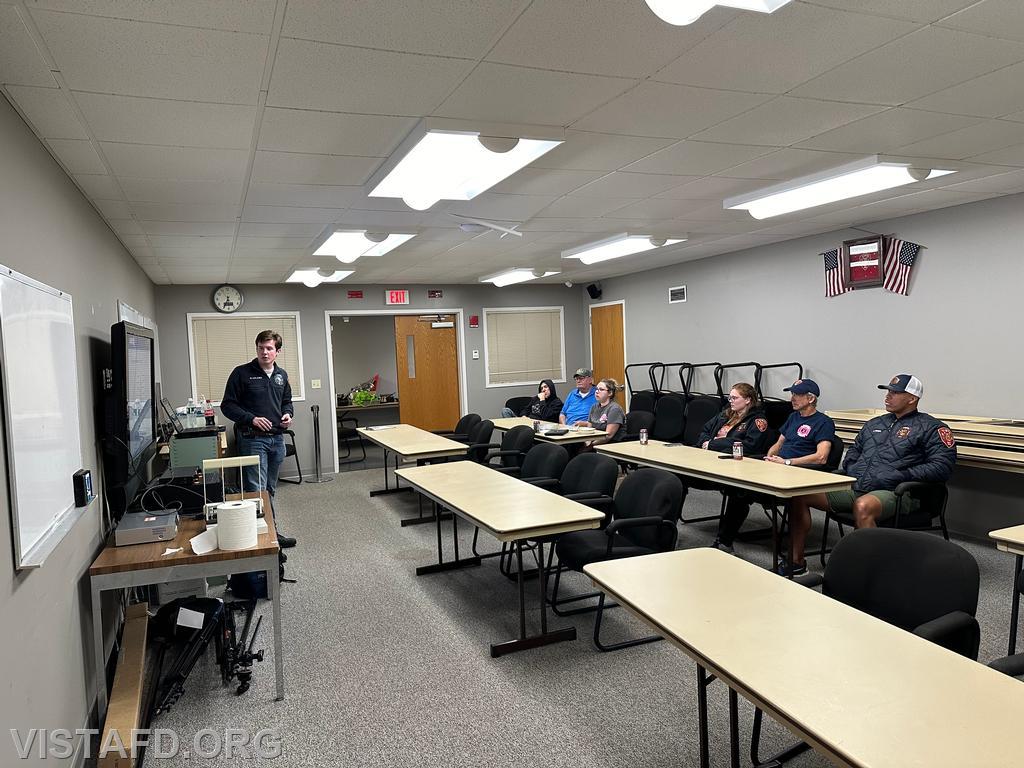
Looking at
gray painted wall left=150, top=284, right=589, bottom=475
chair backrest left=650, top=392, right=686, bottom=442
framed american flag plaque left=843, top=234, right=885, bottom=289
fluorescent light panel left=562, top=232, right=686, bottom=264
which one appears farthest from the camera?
gray painted wall left=150, top=284, right=589, bottom=475

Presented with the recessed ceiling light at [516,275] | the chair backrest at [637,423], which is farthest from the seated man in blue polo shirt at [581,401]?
the recessed ceiling light at [516,275]

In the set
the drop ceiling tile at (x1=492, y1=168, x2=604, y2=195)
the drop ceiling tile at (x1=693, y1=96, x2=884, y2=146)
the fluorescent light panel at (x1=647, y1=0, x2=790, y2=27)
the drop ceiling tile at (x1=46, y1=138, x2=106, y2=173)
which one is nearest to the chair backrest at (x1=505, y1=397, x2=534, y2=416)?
the drop ceiling tile at (x1=492, y1=168, x2=604, y2=195)

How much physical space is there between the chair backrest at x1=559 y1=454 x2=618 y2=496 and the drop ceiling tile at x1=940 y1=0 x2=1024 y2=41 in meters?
2.65

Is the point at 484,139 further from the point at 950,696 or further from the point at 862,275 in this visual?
the point at 862,275

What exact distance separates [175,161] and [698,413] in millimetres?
5572

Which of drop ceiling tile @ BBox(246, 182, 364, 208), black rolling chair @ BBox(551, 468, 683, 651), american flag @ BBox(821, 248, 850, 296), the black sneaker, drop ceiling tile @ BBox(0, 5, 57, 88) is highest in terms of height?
drop ceiling tile @ BBox(246, 182, 364, 208)

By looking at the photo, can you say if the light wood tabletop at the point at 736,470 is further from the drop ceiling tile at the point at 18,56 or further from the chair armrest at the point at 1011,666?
the drop ceiling tile at the point at 18,56

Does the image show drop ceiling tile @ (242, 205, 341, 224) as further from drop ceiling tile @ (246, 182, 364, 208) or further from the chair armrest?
the chair armrest

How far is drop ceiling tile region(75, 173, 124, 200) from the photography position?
10.9 feet

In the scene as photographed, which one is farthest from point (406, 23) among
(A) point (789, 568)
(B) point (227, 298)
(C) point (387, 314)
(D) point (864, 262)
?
(C) point (387, 314)

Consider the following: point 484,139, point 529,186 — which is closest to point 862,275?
point 529,186

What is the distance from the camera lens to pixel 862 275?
227 inches

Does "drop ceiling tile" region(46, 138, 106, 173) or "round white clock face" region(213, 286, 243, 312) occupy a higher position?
"drop ceiling tile" region(46, 138, 106, 173)

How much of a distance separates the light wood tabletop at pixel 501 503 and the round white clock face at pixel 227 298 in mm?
4759
